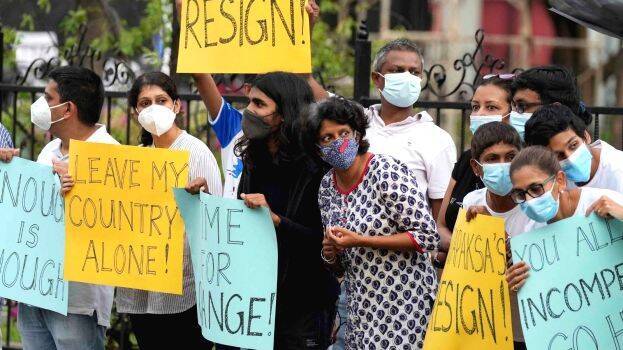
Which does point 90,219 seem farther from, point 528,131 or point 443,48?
point 443,48

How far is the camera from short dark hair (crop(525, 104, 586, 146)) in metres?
5.46

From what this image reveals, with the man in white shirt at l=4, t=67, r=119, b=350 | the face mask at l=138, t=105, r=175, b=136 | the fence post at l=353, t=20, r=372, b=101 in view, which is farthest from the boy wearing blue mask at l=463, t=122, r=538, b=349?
the fence post at l=353, t=20, r=372, b=101

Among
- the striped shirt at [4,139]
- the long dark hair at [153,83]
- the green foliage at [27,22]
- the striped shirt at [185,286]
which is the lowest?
the striped shirt at [185,286]

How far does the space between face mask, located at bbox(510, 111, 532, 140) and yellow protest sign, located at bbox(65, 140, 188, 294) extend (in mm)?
1446

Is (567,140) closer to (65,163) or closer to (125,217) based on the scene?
(125,217)

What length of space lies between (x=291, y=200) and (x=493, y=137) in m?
0.94

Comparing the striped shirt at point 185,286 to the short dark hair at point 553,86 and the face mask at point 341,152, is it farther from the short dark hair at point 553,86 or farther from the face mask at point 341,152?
the short dark hair at point 553,86

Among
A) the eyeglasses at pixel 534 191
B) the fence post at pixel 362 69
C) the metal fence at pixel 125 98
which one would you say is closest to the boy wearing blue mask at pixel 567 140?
the eyeglasses at pixel 534 191

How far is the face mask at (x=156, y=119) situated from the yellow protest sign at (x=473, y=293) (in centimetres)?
155

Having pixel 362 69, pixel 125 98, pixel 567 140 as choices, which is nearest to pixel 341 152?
pixel 567 140

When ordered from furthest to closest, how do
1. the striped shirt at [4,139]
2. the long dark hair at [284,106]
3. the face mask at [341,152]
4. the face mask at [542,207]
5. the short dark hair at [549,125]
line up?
the striped shirt at [4,139] < the long dark hair at [284,106] < the face mask at [341,152] < the short dark hair at [549,125] < the face mask at [542,207]

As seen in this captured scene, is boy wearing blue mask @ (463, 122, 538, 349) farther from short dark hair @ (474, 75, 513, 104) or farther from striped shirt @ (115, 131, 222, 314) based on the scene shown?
striped shirt @ (115, 131, 222, 314)

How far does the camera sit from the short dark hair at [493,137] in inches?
221

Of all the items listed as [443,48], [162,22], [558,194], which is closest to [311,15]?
[558,194]
